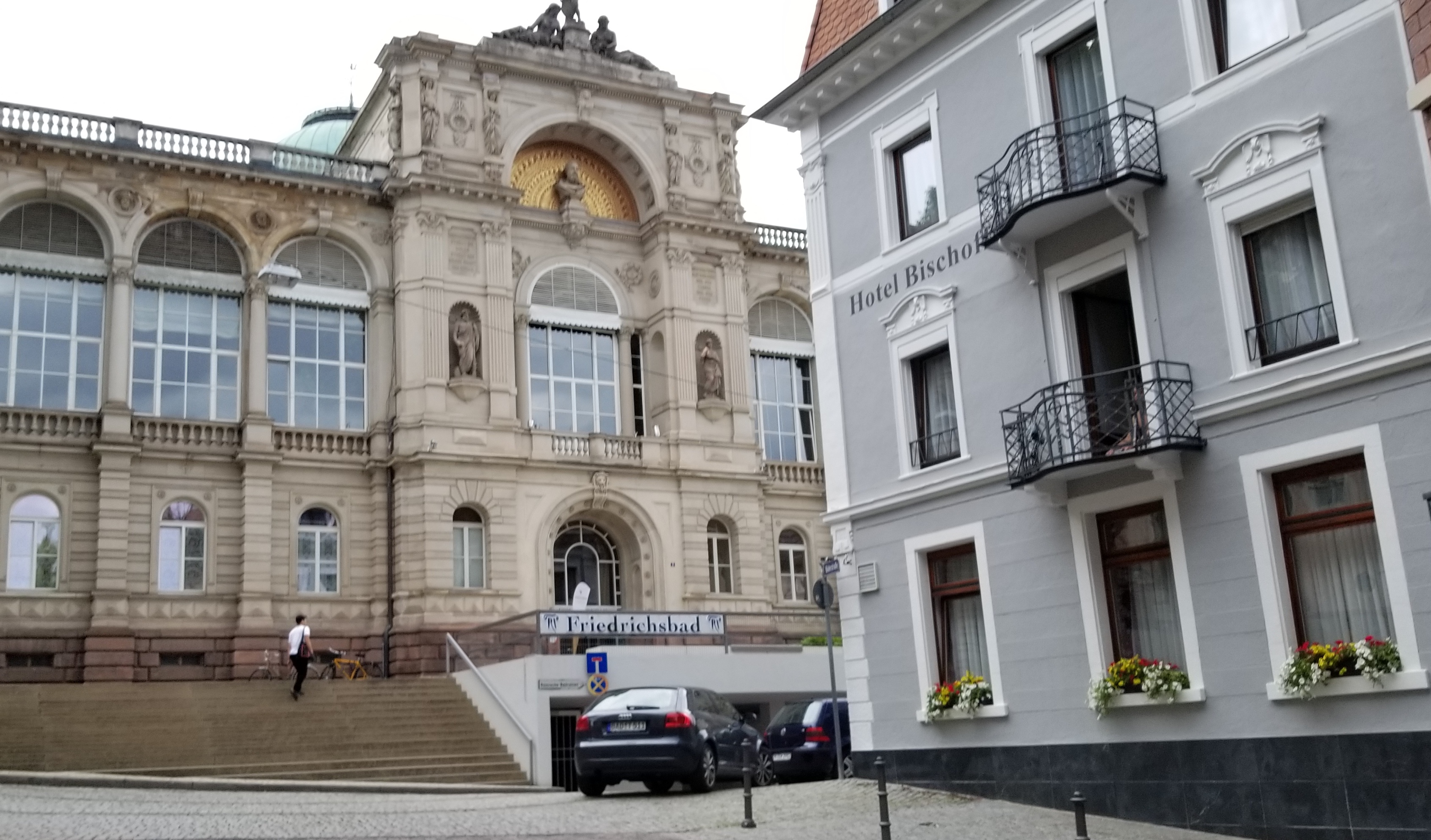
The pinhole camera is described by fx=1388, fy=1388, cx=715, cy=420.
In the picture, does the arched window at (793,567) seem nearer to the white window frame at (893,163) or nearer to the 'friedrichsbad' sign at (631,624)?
the 'friedrichsbad' sign at (631,624)

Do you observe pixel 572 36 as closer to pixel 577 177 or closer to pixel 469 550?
pixel 577 177

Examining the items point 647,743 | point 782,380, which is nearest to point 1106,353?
point 647,743

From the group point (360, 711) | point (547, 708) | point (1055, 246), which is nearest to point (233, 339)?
point (360, 711)

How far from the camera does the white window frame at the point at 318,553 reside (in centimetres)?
3431

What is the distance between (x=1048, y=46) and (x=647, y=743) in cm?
1022

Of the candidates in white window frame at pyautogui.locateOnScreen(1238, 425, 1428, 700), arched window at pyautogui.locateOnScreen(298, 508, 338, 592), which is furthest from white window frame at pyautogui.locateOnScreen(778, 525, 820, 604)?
white window frame at pyautogui.locateOnScreen(1238, 425, 1428, 700)

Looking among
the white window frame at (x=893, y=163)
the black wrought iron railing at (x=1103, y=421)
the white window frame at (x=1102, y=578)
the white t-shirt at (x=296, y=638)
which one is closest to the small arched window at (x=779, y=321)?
the white t-shirt at (x=296, y=638)

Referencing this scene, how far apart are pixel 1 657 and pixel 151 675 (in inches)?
124

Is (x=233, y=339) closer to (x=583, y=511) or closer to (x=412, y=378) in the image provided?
(x=412, y=378)

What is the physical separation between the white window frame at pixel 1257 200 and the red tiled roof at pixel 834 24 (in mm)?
6309

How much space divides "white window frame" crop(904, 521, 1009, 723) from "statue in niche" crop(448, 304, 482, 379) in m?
20.4

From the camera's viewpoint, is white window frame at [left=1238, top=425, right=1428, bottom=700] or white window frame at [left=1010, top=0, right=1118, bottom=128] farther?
white window frame at [left=1010, top=0, right=1118, bottom=128]

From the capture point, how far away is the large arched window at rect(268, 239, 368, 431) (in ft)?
117

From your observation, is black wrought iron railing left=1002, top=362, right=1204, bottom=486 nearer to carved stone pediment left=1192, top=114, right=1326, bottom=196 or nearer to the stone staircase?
carved stone pediment left=1192, top=114, right=1326, bottom=196
